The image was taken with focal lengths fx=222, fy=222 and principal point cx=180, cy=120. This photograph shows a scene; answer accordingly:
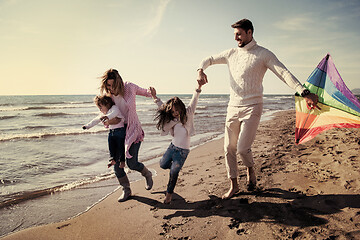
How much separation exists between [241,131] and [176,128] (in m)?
0.92

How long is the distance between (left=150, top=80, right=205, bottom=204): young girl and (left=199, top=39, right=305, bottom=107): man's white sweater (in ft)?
1.65

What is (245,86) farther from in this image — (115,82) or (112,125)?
(112,125)

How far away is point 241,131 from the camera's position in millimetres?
3008

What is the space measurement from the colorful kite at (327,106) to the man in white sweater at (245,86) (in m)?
0.74

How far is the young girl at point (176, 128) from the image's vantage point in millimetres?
3166

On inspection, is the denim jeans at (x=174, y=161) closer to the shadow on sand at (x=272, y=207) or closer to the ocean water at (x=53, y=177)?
Answer: the shadow on sand at (x=272, y=207)

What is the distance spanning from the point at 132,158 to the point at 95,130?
758 cm

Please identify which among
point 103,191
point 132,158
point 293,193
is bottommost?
point 103,191

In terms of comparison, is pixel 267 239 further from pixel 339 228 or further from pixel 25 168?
pixel 25 168

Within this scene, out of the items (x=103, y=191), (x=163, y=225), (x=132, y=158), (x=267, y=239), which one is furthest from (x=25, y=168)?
(x=267, y=239)

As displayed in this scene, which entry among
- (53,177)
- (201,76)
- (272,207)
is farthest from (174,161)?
(53,177)

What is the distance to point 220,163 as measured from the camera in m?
4.97

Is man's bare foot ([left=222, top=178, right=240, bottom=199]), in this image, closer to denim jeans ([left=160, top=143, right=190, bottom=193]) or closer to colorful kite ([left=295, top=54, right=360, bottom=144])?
denim jeans ([left=160, top=143, right=190, bottom=193])

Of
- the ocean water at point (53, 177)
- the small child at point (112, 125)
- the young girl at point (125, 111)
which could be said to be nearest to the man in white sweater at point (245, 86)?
the young girl at point (125, 111)
